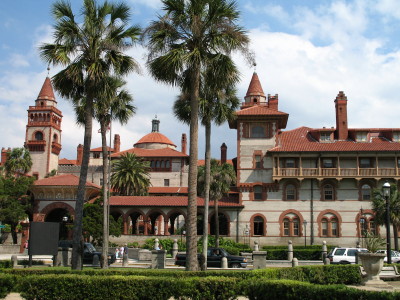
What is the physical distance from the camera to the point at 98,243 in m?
44.3

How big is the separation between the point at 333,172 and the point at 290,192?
5033 millimetres

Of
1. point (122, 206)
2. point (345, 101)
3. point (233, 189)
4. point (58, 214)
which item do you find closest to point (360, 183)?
point (345, 101)

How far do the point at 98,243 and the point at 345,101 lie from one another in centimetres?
3105

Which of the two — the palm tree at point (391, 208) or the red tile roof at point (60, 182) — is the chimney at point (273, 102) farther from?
the red tile roof at point (60, 182)

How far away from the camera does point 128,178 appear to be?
61500 millimetres

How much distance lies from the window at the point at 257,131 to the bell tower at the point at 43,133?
152ft

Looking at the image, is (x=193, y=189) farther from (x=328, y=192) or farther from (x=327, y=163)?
(x=328, y=192)

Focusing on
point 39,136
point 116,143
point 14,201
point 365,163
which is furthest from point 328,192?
point 39,136

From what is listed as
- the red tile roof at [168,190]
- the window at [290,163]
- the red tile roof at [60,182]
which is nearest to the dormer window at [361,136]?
the window at [290,163]

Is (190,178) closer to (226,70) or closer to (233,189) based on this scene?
(226,70)

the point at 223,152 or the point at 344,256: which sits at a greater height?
the point at 223,152

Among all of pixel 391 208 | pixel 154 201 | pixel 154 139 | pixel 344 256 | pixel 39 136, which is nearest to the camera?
pixel 344 256

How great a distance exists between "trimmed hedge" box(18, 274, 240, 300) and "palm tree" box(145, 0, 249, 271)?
16.0ft

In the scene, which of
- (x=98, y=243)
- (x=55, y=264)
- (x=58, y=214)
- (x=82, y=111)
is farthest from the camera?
(x=58, y=214)
